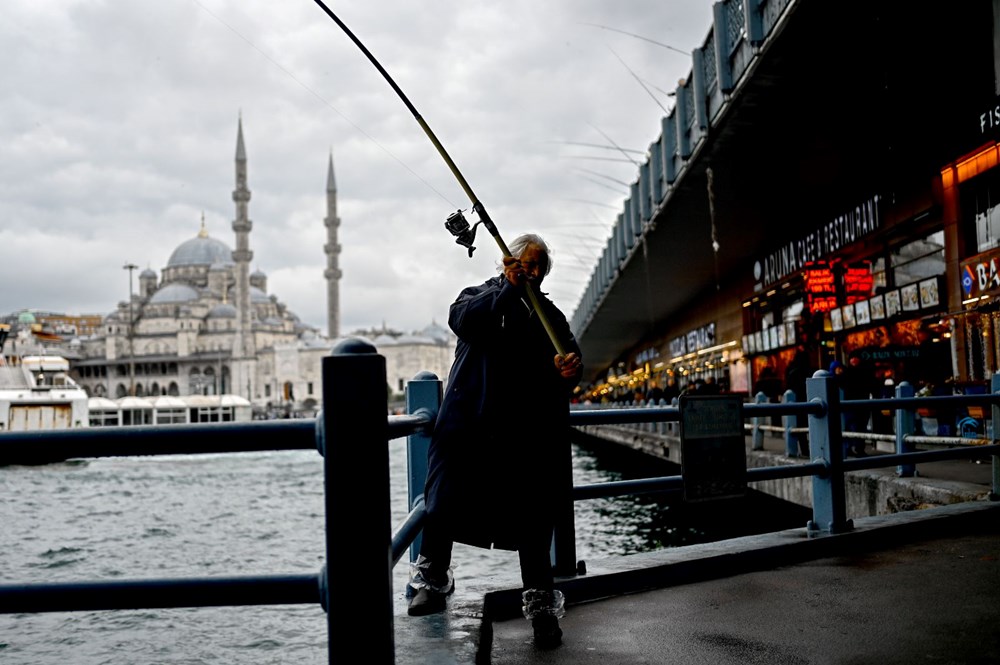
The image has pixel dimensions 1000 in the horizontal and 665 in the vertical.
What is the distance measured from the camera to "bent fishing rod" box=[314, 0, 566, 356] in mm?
3303

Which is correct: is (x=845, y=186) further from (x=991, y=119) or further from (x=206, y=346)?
(x=206, y=346)

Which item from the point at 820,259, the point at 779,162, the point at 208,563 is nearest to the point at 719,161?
the point at 779,162

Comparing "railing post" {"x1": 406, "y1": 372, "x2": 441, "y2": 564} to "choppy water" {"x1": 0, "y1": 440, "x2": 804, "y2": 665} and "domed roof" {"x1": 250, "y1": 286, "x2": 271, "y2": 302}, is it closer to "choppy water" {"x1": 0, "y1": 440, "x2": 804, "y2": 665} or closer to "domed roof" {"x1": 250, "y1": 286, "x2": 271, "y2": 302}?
"choppy water" {"x1": 0, "y1": 440, "x2": 804, "y2": 665}

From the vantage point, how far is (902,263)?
19.5 metres

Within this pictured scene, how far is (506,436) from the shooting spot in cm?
321

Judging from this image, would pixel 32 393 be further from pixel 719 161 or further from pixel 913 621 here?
pixel 913 621

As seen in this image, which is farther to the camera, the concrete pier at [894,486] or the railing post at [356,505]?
the concrete pier at [894,486]

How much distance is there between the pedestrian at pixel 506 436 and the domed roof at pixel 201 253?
487 ft

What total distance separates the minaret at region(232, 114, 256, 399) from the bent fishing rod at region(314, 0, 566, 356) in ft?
335

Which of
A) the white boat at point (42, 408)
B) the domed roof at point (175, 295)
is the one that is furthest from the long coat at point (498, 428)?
the domed roof at point (175, 295)

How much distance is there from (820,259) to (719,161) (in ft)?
23.1

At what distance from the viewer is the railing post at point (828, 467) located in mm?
5363

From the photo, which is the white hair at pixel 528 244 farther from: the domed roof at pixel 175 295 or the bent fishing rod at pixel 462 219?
the domed roof at pixel 175 295

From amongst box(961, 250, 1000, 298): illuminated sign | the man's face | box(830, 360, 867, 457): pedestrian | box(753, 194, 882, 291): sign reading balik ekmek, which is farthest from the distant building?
the man's face
